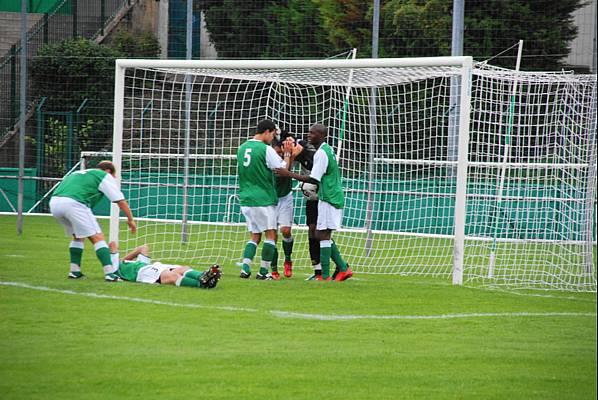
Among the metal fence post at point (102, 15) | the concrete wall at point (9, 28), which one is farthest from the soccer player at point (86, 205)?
the metal fence post at point (102, 15)

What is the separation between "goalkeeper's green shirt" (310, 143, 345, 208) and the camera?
45.2 ft

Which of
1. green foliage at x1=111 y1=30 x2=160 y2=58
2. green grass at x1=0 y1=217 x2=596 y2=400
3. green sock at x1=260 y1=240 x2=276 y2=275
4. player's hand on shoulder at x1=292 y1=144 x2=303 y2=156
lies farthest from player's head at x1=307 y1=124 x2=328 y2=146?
green foliage at x1=111 y1=30 x2=160 y2=58

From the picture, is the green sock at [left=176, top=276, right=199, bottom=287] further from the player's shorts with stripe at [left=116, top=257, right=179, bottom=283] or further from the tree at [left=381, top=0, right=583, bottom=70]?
the tree at [left=381, top=0, right=583, bottom=70]

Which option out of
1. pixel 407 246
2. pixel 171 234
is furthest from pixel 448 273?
pixel 171 234

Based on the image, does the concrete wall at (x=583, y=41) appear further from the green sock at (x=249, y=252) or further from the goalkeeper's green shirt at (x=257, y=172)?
the green sock at (x=249, y=252)

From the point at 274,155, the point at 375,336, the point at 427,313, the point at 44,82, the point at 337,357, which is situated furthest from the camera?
the point at 44,82

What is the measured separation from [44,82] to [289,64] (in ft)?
48.2

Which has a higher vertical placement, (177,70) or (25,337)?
(177,70)

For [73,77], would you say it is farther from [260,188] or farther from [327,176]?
[327,176]

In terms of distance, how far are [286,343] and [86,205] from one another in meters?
4.54

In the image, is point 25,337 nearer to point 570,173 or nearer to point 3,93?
point 570,173

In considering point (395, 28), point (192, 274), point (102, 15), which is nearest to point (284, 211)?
point (192, 274)

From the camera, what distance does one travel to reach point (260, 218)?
13.9 metres

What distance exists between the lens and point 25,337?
359 inches
